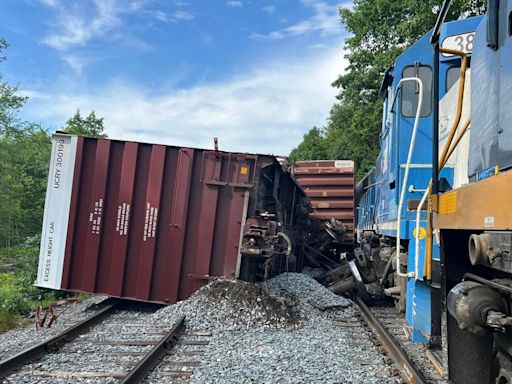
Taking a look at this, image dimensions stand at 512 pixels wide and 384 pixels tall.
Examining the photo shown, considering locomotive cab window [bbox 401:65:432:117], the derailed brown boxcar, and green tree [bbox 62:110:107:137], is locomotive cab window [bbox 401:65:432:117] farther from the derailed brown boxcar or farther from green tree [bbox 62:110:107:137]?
green tree [bbox 62:110:107:137]

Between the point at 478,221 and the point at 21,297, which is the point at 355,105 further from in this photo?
the point at 478,221

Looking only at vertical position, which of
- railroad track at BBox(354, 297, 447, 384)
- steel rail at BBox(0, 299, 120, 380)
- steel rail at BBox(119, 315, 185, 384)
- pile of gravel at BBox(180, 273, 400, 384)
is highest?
railroad track at BBox(354, 297, 447, 384)

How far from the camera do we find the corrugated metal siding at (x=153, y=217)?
26.5 ft

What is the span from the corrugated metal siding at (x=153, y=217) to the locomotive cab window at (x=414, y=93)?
2421mm

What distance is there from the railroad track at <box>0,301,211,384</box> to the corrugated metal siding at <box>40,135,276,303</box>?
4.08ft

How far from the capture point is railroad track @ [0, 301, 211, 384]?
476 cm

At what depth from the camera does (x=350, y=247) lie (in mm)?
13789

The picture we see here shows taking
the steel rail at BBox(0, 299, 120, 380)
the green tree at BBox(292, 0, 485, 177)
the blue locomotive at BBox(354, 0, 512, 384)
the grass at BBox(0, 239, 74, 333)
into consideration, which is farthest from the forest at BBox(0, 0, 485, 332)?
the blue locomotive at BBox(354, 0, 512, 384)

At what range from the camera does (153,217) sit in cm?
819

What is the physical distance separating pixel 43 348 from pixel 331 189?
10.2 m

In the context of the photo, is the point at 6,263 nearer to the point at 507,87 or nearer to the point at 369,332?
the point at 369,332

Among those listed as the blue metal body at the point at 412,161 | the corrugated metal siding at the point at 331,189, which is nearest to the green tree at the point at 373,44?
the corrugated metal siding at the point at 331,189

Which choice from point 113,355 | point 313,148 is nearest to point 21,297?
point 113,355

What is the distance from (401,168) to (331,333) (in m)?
2.49
